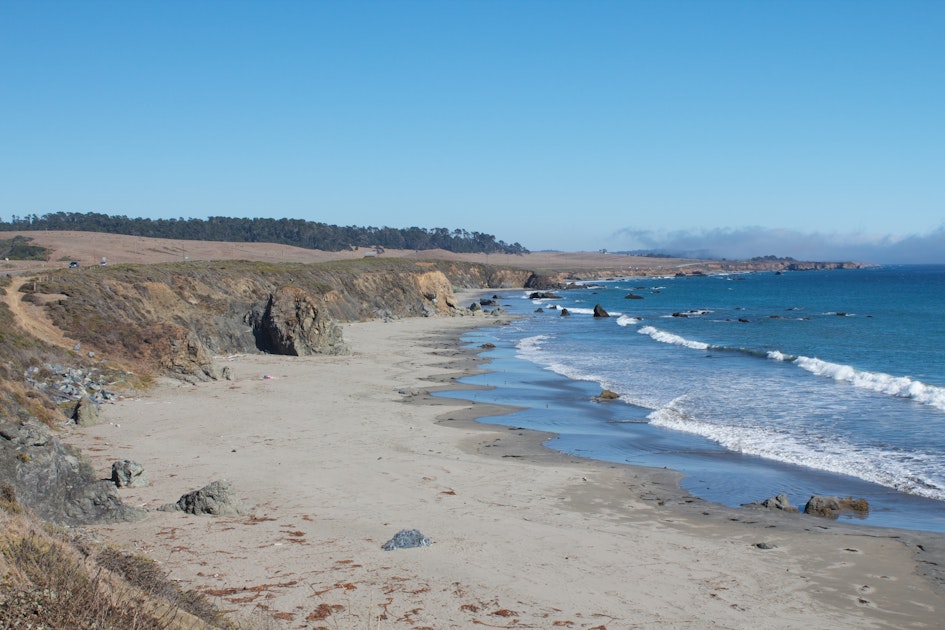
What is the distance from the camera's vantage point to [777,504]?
47.5 ft

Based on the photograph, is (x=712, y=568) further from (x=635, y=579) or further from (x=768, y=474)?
(x=768, y=474)

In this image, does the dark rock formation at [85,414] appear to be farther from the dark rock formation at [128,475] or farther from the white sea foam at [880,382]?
the white sea foam at [880,382]

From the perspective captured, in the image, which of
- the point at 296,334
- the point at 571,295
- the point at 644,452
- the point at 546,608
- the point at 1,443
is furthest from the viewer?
the point at 571,295

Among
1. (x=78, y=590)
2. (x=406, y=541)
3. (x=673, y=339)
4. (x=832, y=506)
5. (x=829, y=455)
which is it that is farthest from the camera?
(x=673, y=339)

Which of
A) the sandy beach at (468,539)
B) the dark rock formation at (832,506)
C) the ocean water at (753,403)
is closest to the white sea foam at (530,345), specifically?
the ocean water at (753,403)

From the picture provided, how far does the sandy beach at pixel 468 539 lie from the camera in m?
9.35

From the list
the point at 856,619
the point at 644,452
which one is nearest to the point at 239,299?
the point at 644,452

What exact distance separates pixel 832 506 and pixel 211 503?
1082 centimetres

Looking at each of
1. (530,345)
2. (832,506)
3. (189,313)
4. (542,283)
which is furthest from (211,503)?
(542,283)

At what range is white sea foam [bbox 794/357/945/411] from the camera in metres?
26.1

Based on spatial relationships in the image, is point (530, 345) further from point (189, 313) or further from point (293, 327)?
point (189, 313)

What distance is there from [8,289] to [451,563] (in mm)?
24137

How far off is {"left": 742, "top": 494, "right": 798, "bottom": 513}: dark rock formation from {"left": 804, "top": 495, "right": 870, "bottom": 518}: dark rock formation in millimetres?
295

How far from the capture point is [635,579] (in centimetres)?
1045
